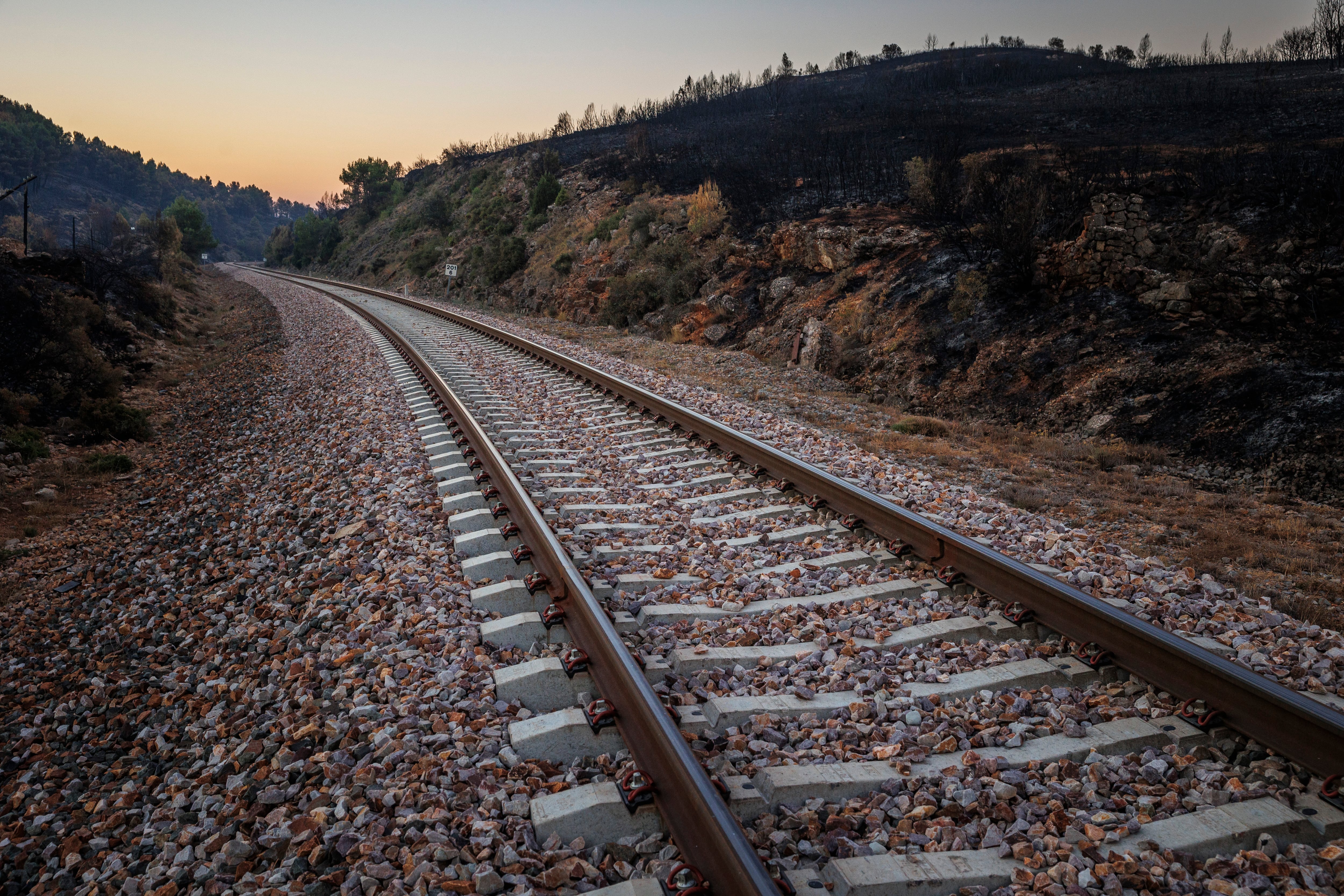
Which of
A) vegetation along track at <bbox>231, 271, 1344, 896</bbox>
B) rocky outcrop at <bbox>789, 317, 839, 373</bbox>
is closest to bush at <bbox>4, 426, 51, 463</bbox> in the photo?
vegetation along track at <bbox>231, 271, 1344, 896</bbox>

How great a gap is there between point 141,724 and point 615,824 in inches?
121

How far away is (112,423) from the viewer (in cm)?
1073

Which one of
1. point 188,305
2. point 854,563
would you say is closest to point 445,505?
point 854,563

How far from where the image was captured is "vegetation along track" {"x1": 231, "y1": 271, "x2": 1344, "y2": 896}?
2.56 metres

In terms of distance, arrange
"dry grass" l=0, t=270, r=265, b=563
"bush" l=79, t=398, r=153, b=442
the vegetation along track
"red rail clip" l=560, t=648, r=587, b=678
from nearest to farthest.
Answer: the vegetation along track, "red rail clip" l=560, t=648, r=587, b=678, "dry grass" l=0, t=270, r=265, b=563, "bush" l=79, t=398, r=153, b=442

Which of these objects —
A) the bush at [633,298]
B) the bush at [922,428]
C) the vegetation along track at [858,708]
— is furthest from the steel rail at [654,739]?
the bush at [633,298]

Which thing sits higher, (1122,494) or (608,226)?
(608,226)

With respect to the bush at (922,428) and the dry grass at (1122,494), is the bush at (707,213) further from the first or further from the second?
the bush at (922,428)

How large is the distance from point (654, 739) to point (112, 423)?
11.8 metres

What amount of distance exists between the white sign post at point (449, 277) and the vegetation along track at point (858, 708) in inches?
930

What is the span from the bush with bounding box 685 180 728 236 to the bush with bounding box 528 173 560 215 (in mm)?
13510

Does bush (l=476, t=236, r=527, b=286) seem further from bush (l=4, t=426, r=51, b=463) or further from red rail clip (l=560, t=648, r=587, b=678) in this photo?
red rail clip (l=560, t=648, r=587, b=678)

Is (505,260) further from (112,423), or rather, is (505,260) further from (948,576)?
(948,576)

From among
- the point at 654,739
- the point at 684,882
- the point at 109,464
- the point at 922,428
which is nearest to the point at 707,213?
the point at 922,428
